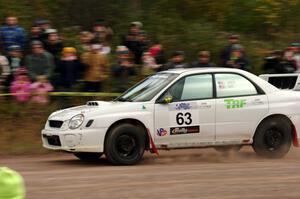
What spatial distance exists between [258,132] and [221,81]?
3.67 feet

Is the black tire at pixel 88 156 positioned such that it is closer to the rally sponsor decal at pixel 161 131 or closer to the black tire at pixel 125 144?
the black tire at pixel 125 144

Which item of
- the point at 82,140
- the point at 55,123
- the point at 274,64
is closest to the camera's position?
the point at 82,140

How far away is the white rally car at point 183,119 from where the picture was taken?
36.5 feet

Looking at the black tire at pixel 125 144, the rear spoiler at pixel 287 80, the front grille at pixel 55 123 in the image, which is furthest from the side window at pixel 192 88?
the rear spoiler at pixel 287 80

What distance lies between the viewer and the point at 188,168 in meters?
10.9

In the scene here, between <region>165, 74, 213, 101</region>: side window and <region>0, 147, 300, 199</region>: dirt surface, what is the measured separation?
1141mm

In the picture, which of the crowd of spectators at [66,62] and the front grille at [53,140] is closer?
the front grille at [53,140]

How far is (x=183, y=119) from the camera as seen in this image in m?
11.6

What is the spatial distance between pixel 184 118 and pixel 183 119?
25 mm

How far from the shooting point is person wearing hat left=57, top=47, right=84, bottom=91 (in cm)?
1548

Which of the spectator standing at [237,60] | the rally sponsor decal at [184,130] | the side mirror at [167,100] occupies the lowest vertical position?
the rally sponsor decal at [184,130]

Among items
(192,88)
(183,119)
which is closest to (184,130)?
(183,119)

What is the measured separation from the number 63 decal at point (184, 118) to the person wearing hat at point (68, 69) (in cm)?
461

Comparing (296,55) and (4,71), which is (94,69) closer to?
(4,71)
